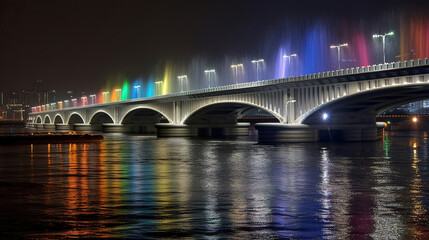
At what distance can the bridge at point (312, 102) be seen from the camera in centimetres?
5966

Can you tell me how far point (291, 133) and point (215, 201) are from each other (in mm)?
50372

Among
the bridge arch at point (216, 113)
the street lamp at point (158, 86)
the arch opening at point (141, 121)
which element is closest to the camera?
the bridge arch at point (216, 113)

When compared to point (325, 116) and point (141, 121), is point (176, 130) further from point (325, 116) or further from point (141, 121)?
point (141, 121)

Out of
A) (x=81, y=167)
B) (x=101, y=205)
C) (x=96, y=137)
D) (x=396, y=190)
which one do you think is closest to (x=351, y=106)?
(x=96, y=137)

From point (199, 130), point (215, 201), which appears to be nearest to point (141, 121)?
point (199, 130)

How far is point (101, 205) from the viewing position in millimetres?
21047

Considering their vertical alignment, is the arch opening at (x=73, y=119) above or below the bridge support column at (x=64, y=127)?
above

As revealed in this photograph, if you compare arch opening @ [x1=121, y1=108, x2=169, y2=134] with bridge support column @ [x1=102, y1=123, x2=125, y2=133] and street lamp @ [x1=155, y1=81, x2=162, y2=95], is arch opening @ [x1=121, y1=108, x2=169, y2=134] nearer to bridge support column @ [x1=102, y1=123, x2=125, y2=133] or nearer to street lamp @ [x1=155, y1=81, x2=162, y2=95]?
bridge support column @ [x1=102, y1=123, x2=125, y2=133]

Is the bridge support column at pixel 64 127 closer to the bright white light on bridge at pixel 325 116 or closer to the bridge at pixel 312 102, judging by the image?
the bridge at pixel 312 102

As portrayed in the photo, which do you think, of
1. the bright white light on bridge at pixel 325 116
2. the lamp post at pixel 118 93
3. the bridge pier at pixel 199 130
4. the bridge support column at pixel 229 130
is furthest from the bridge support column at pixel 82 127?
the bright white light on bridge at pixel 325 116

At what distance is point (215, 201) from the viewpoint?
2242 centimetres

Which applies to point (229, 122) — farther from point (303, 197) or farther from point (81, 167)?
point (303, 197)

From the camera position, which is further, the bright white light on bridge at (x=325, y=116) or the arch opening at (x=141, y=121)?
the arch opening at (x=141, y=121)

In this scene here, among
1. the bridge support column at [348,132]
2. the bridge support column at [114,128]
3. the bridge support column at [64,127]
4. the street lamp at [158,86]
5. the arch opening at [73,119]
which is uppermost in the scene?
the street lamp at [158,86]
